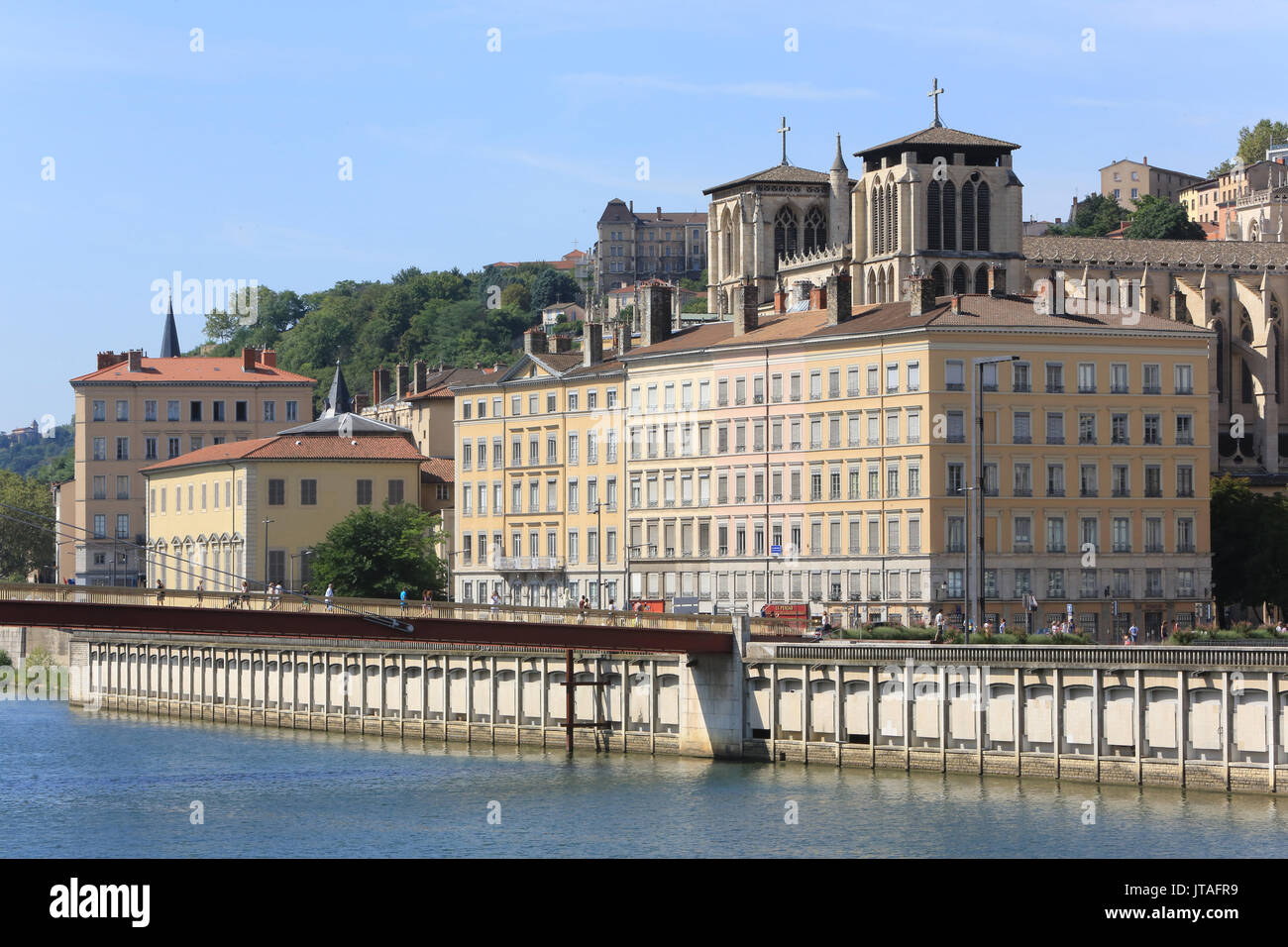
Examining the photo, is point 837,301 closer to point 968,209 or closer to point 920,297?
point 920,297

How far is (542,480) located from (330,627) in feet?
187

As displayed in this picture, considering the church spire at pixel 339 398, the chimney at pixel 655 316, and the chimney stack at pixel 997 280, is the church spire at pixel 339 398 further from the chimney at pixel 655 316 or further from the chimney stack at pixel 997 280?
the chimney stack at pixel 997 280

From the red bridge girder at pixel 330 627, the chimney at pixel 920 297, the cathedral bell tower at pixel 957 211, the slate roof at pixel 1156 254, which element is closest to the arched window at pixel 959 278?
the cathedral bell tower at pixel 957 211

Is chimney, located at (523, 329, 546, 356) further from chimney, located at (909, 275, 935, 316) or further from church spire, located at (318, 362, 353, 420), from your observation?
church spire, located at (318, 362, 353, 420)

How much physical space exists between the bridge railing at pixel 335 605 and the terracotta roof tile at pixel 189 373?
92660 millimetres

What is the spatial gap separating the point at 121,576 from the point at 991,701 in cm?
10513

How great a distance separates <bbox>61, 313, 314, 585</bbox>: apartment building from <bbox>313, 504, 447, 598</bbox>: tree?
45.7 m

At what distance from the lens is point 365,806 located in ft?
211

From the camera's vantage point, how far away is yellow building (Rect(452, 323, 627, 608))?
120312mm

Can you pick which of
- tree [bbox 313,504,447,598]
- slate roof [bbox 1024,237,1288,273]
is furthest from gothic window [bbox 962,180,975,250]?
tree [bbox 313,504,447,598]

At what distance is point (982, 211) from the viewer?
487 ft
